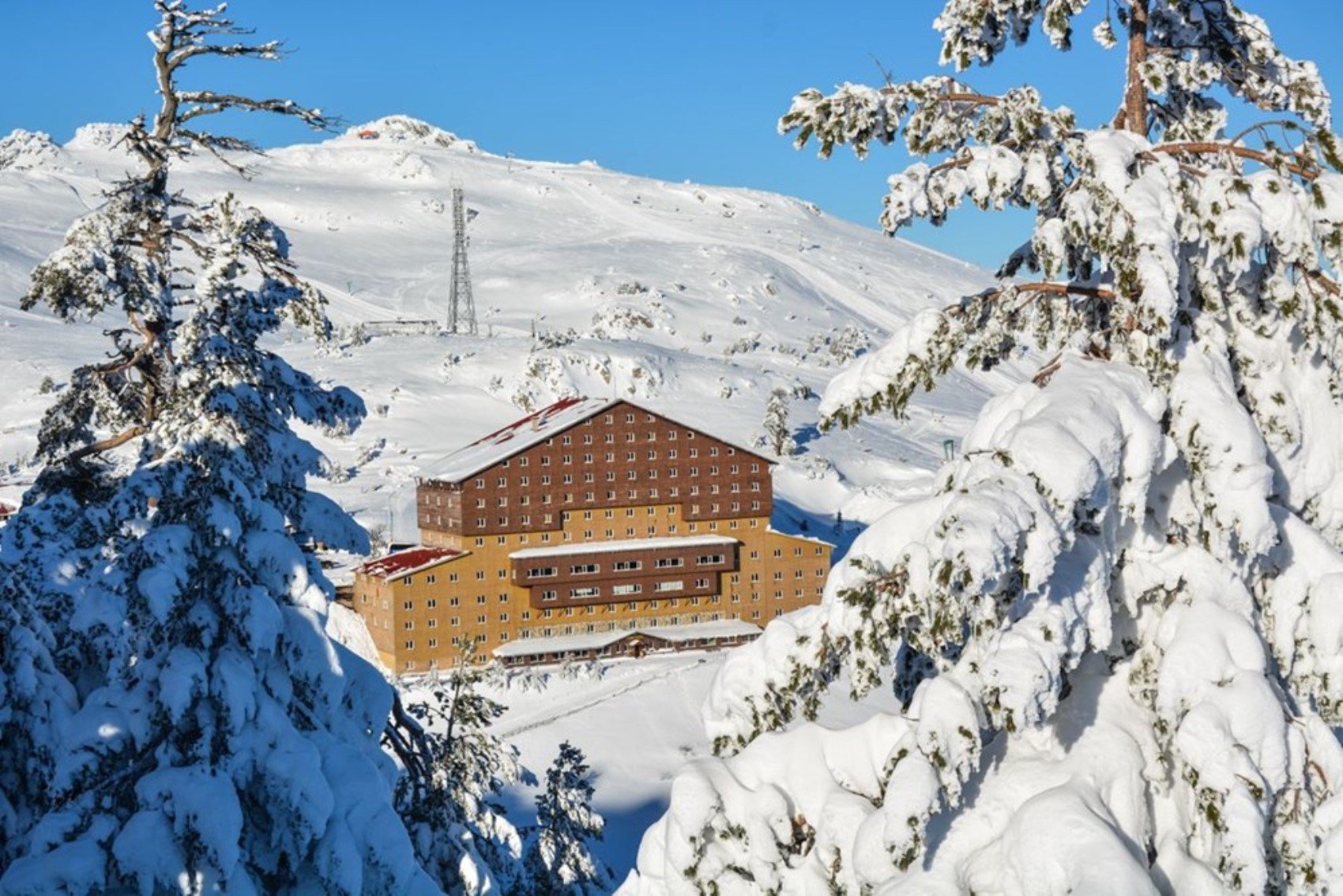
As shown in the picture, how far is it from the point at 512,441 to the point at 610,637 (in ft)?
38.7

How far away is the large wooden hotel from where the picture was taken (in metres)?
73.9

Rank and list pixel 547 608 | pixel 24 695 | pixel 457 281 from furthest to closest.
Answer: pixel 457 281 → pixel 547 608 → pixel 24 695

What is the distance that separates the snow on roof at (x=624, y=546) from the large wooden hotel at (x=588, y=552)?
0.10 metres

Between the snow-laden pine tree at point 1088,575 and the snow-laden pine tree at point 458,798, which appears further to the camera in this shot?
the snow-laden pine tree at point 458,798

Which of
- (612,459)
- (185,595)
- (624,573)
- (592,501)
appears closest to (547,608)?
(624,573)

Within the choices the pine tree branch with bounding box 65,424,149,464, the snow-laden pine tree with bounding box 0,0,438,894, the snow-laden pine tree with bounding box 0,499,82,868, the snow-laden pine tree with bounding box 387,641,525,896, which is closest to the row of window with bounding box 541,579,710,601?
the snow-laden pine tree with bounding box 387,641,525,896

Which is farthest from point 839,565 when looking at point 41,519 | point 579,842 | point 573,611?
point 573,611

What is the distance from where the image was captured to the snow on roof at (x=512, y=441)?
76938 millimetres

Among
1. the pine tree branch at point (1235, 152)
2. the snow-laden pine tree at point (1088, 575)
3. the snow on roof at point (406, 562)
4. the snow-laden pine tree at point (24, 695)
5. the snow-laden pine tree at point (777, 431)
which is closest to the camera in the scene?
the snow-laden pine tree at point (1088, 575)

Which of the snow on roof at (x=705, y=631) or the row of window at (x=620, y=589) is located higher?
the row of window at (x=620, y=589)

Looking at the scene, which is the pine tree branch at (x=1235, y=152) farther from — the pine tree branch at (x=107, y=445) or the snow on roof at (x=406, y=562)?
the snow on roof at (x=406, y=562)

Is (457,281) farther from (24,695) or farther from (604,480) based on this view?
(24,695)

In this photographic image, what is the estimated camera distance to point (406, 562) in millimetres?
75188

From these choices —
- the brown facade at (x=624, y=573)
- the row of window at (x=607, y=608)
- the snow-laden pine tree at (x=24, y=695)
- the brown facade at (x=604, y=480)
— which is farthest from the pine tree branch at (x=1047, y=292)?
A: the brown facade at (x=624, y=573)
